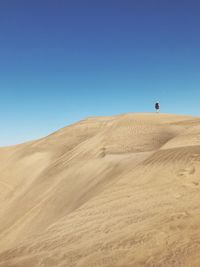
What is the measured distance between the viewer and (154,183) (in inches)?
274

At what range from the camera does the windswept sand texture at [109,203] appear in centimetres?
465

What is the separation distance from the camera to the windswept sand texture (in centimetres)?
465

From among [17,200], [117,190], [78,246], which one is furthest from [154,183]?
[17,200]

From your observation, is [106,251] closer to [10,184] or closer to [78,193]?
[78,193]

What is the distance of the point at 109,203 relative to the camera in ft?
21.7

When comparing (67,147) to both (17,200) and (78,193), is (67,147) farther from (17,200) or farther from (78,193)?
(78,193)

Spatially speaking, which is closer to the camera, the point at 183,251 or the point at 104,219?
the point at 183,251

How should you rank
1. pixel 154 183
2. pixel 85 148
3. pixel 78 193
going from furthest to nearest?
pixel 85 148 < pixel 78 193 < pixel 154 183

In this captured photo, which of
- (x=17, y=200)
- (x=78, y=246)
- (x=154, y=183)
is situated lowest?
(x=17, y=200)

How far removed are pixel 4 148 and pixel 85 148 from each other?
7544 mm

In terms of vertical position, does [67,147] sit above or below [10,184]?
above

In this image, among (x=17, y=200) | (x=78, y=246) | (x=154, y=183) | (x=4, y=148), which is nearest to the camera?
(x=78, y=246)

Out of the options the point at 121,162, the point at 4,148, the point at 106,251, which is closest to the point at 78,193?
the point at 121,162

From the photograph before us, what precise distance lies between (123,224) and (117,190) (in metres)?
1.71
